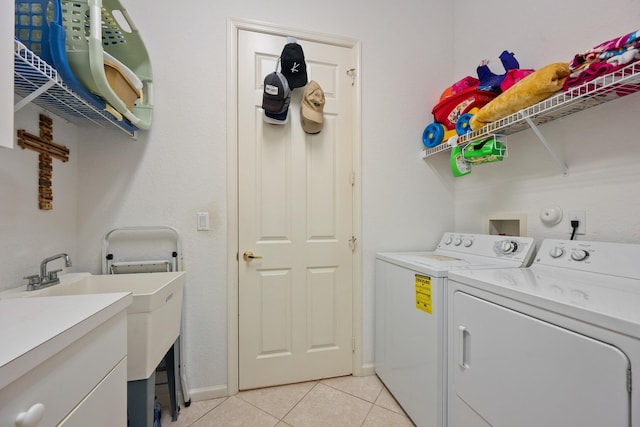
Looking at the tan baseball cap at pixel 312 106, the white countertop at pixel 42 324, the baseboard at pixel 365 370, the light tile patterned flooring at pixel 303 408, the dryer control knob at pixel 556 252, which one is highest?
the tan baseball cap at pixel 312 106

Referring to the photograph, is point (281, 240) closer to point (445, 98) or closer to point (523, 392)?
point (523, 392)

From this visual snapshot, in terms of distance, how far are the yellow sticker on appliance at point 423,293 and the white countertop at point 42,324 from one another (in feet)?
4.05

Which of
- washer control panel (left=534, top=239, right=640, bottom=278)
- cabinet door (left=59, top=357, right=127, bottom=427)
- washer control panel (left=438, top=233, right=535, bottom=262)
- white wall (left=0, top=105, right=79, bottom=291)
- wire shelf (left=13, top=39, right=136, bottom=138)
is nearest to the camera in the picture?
cabinet door (left=59, top=357, right=127, bottom=427)

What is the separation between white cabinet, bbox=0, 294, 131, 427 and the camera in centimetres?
47

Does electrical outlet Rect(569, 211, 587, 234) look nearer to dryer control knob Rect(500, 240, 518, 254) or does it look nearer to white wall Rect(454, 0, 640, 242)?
white wall Rect(454, 0, 640, 242)

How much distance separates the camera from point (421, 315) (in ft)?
4.39

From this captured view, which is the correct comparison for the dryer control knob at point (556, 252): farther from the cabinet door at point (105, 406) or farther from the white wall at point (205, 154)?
the cabinet door at point (105, 406)

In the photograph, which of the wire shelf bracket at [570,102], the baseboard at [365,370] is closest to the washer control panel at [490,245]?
the wire shelf bracket at [570,102]

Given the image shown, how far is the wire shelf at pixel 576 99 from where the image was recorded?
3.01ft

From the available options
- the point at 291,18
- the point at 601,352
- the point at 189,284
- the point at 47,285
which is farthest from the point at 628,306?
the point at 291,18

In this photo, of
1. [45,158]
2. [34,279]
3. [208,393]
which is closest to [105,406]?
[34,279]

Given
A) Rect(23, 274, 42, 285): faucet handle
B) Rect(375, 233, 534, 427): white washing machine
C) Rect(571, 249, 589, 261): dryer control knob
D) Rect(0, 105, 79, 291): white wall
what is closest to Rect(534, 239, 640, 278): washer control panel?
Rect(571, 249, 589, 261): dryer control knob

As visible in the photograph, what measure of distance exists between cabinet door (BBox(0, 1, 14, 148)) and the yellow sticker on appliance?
1.57 meters

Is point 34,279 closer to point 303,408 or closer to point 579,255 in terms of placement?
point 303,408
